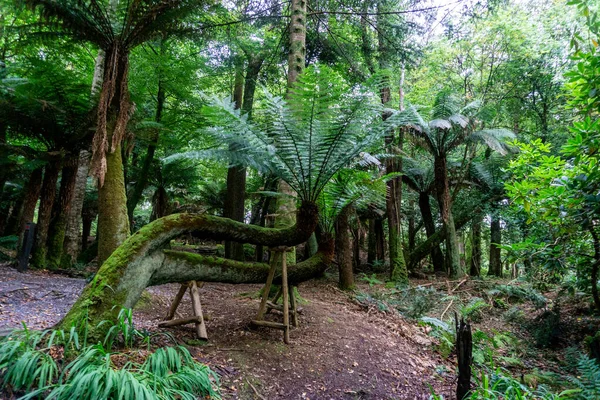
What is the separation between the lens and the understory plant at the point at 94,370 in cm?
161

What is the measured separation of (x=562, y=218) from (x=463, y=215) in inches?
294

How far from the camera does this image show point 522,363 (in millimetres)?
4230

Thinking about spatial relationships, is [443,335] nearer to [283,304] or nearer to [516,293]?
[283,304]

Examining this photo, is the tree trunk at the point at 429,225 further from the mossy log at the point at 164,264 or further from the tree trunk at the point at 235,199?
the mossy log at the point at 164,264

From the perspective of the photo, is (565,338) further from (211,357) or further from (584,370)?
(211,357)

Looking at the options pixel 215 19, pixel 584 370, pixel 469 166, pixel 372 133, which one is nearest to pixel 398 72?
pixel 469 166

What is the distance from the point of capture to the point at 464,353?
250 cm

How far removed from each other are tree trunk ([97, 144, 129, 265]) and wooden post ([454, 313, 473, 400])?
141 inches

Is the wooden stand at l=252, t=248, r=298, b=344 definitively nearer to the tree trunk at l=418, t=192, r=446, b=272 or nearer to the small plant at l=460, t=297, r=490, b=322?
the small plant at l=460, t=297, r=490, b=322

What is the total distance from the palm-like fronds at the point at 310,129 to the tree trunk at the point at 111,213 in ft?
4.30

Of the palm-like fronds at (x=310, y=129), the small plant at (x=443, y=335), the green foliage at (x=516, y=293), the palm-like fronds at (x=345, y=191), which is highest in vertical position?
the palm-like fronds at (x=310, y=129)

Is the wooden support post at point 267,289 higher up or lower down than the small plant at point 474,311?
higher up

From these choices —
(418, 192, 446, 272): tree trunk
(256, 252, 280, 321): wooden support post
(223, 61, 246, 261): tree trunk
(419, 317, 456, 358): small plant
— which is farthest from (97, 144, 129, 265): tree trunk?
(418, 192, 446, 272): tree trunk

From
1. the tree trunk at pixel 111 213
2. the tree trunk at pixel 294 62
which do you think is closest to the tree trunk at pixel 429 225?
the tree trunk at pixel 294 62
